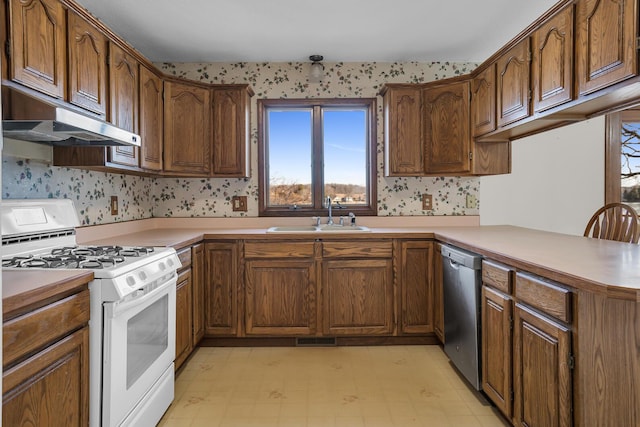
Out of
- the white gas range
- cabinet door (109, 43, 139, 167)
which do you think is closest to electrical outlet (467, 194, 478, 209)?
the white gas range

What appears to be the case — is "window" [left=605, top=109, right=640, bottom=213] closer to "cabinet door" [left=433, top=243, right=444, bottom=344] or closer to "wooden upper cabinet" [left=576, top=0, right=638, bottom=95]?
"cabinet door" [left=433, top=243, right=444, bottom=344]

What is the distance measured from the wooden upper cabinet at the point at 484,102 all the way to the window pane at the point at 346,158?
950 millimetres

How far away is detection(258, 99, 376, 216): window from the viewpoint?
3.51 metres

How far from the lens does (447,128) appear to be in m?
3.08

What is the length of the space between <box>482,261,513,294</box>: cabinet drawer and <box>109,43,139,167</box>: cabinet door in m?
2.15

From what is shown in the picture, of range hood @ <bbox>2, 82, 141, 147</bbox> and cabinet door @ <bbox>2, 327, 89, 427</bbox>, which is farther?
range hood @ <bbox>2, 82, 141, 147</bbox>

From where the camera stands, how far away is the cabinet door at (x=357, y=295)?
290 centimetres

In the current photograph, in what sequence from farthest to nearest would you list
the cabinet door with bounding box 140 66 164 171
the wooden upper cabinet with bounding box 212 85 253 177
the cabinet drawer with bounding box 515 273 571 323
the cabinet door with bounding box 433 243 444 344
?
the wooden upper cabinet with bounding box 212 85 253 177 → the cabinet door with bounding box 433 243 444 344 → the cabinet door with bounding box 140 66 164 171 → the cabinet drawer with bounding box 515 273 571 323

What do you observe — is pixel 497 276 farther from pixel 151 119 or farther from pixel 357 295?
pixel 151 119

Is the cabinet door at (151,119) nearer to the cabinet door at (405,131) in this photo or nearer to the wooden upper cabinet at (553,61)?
the cabinet door at (405,131)

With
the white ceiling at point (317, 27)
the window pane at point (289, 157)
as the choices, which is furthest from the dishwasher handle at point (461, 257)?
Answer: the white ceiling at point (317, 27)

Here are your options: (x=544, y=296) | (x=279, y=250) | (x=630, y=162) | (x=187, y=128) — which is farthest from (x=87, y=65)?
(x=630, y=162)

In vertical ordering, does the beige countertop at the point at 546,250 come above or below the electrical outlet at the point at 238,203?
below

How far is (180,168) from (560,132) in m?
3.34
